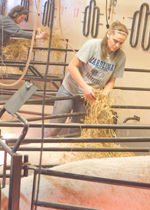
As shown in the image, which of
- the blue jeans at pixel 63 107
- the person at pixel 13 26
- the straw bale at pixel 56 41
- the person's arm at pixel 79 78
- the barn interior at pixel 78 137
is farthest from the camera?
the straw bale at pixel 56 41

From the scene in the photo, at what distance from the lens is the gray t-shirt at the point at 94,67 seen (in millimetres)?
1997

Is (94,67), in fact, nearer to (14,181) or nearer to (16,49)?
(14,181)

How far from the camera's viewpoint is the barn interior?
0.93 metres

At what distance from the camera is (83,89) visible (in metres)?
1.97

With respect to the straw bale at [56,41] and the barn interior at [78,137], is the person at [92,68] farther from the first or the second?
the straw bale at [56,41]

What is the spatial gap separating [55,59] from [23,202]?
3.58 metres

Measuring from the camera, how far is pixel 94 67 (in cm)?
204

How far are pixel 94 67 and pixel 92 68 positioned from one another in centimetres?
2

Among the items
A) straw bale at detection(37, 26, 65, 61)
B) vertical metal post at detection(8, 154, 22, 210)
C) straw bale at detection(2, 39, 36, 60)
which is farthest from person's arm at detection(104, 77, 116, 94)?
straw bale at detection(2, 39, 36, 60)

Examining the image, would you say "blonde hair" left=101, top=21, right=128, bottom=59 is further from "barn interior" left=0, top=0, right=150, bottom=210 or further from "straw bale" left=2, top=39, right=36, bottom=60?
"straw bale" left=2, top=39, right=36, bottom=60

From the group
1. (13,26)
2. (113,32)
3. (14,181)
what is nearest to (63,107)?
(113,32)

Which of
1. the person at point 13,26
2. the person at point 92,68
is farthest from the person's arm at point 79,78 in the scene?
the person at point 13,26

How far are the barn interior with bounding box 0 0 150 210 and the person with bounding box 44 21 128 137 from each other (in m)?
0.08

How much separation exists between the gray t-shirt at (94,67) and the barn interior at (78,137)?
11 cm
